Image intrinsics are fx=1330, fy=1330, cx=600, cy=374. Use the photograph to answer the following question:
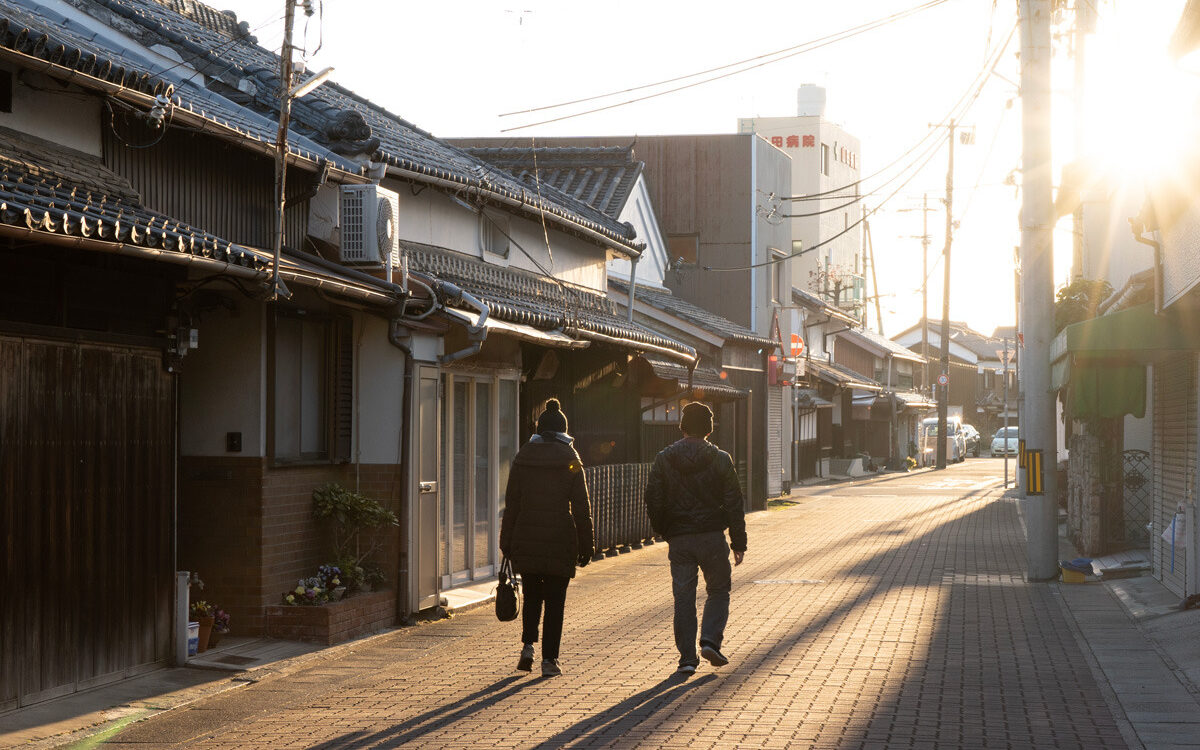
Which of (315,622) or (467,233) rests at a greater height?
(467,233)

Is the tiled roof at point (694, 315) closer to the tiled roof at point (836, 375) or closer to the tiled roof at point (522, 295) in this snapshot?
the tiled roof at point (522, 295)

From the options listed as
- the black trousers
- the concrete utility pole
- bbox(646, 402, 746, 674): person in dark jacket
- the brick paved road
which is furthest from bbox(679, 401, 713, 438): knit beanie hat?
the concrete utility pole

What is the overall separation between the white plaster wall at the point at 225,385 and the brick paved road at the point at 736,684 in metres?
2.17

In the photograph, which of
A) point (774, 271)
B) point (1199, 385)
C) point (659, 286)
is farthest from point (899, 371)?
point (1199, 385)

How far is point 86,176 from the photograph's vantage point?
9.41m

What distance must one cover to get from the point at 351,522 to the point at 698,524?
150 inches

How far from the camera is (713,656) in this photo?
32.8ft

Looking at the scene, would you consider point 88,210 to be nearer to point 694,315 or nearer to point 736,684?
point 736,684

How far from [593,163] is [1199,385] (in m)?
18.9

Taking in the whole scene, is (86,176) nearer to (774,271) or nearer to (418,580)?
(418,580)

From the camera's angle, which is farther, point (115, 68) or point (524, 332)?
point (524, 332)

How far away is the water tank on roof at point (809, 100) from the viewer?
90750mm

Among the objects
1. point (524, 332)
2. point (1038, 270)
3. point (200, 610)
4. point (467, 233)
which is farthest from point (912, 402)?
point (200, 610)

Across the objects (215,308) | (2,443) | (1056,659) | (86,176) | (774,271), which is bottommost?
(1056,659)
